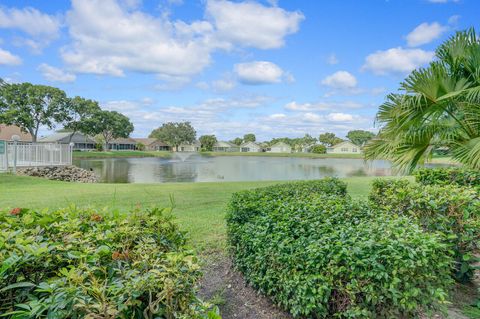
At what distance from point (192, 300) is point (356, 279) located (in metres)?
1.21

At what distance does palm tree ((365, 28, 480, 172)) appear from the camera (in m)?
5.22

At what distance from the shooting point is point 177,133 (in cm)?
7950

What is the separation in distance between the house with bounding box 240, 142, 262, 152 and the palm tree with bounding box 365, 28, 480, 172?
3542 inches

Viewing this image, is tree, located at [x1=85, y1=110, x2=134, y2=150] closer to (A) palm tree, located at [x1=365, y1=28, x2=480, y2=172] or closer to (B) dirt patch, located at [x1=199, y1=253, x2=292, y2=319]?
(A) palm tree, located at [x1=365, y1=28, x2=480, y2=172]

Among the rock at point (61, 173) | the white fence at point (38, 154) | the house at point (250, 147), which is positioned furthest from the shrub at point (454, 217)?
the house at point (250, 147)

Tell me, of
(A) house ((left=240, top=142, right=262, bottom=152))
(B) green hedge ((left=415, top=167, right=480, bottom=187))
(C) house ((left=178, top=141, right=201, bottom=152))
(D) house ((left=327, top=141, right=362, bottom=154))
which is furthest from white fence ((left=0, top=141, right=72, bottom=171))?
(A) house ((left=240, top=142, right=262, bottom=152))

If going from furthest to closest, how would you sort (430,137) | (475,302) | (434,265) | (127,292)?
(430,137), (475,302), (434,265), (127,292)

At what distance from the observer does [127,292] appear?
1.20m

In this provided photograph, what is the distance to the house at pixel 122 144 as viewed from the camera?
7325 cm

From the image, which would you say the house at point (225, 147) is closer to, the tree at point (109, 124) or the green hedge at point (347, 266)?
the tree at point (109, 124)

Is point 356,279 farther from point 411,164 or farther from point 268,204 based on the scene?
point 411,164

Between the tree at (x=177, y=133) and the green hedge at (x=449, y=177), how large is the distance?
75962 mm

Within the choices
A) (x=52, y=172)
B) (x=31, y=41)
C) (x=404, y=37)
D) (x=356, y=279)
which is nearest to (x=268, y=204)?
(x=356, y=279)

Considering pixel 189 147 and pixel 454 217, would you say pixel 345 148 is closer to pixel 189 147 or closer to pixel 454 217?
pixel 189 147
